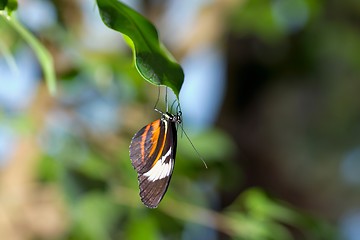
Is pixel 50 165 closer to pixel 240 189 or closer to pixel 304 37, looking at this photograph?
pixel 240 189

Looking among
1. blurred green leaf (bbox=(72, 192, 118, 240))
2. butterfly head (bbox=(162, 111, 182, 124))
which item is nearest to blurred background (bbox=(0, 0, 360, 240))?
blurred green leaf (bbox=(72, 192, 118, 240))

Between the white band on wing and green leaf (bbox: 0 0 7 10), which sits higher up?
green leaf (bbox: 0 0 7 10)

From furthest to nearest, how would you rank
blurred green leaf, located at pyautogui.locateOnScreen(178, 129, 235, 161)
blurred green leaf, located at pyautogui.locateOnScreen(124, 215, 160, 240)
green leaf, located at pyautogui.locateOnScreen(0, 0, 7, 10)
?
blurred green leaf, located at pyautogui.locateOnScreen(178, 129, 235, 161), blurred green leaf, located at pyautogui.locateOnScreen(124, 215, 160, 240), green leaf, located at pyautogui.locateOnScreen(0, 0, 7, 10)

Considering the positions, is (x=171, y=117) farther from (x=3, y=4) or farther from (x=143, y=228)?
(x=143, y=228)

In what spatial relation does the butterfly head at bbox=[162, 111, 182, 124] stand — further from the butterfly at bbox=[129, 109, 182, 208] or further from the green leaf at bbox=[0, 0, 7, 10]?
the green leaf at bbox=[0, 0, 7, 10]

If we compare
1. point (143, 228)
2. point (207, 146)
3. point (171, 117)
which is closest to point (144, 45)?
point (171, 117)

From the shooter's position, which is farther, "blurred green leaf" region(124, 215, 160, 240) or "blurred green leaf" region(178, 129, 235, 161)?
"blurred green leaf" region(178, 129, 235, 161)

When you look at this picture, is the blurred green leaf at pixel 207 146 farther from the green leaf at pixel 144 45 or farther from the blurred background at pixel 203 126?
the green leaf at pixel 144 45
